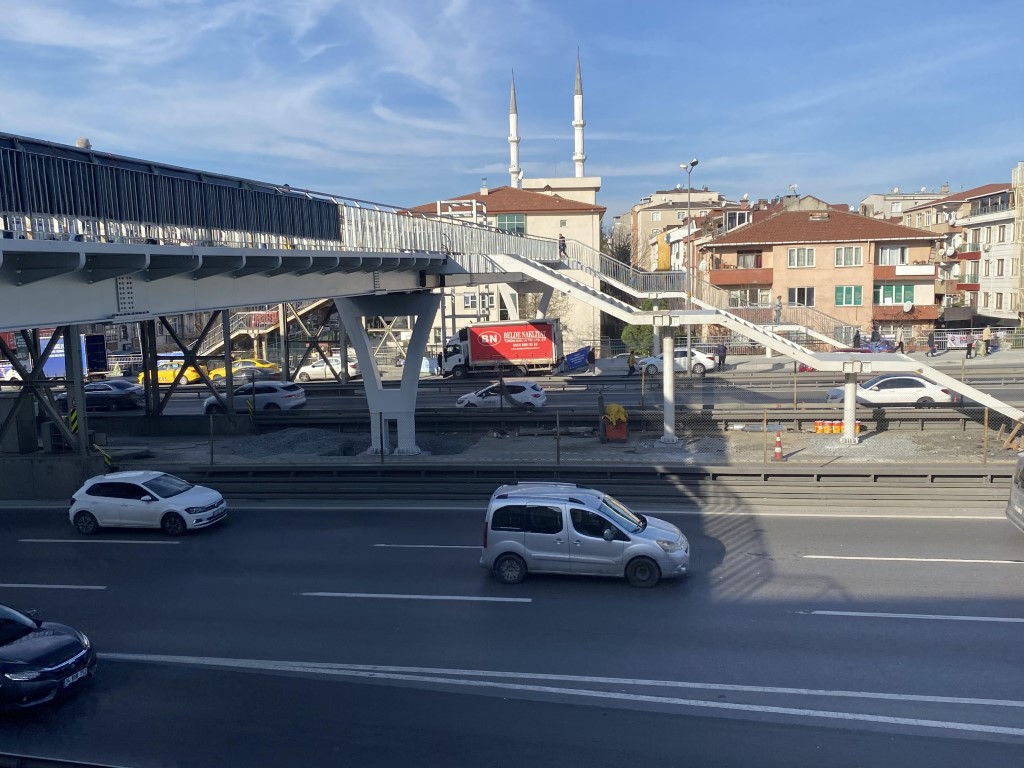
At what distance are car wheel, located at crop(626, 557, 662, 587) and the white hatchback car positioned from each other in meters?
7.88

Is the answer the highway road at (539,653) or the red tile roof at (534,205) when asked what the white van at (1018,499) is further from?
the red tile roof at (534,205)

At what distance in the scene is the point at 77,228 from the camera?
1049 centimetres

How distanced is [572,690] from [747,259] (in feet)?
133

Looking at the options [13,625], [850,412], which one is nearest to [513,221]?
[850,412]

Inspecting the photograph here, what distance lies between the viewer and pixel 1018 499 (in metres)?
12.3

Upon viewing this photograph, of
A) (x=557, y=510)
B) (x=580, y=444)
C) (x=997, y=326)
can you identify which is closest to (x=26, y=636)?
(x=557, y=510)

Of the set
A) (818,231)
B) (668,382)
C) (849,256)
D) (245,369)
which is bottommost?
(245,369)

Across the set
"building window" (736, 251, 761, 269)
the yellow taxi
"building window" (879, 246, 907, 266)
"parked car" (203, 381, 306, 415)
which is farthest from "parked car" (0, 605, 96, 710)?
"building window" (879, 246, 907, 266)

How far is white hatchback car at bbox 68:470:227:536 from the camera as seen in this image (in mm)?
14367

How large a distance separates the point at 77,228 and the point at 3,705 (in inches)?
227

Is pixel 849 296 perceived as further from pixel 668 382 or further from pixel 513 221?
pixel 668 382

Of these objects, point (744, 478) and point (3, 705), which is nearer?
point (3, 705)

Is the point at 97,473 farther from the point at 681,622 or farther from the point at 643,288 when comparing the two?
the point at 643,288

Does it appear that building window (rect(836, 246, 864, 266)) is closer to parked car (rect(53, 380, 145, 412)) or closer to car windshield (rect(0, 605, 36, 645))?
parked car (rect(53, 380, 145, 412))
